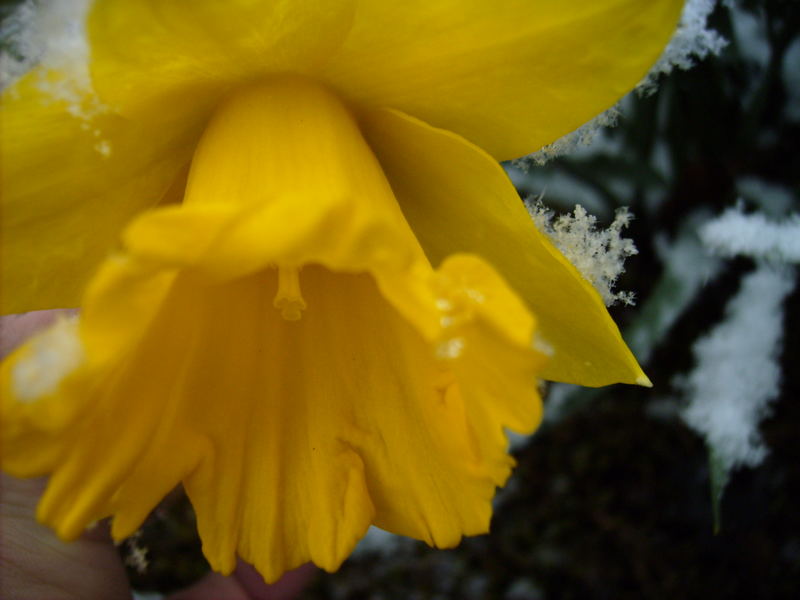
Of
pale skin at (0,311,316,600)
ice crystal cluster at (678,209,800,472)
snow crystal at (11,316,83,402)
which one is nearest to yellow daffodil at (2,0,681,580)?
snow crystal at (11,316,83,402)

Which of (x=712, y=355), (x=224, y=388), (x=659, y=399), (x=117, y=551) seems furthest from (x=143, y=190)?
(x=659, y=399)

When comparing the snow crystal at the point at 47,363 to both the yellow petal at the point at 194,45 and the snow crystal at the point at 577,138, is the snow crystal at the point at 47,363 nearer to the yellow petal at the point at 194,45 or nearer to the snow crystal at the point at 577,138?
the yellow petal at the point at 194,45

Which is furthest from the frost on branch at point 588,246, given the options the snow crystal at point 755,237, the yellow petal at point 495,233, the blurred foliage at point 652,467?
the blurred foliage at point 652,467

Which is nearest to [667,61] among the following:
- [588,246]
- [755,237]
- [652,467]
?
[588,246]

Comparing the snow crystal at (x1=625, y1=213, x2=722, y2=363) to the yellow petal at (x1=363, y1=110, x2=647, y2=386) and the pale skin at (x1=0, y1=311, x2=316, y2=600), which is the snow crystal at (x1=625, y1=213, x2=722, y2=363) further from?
the pale skin at (x1=0, y1=311, x2=316, y2=600)

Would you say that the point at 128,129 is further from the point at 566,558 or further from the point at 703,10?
the point at 566,558
